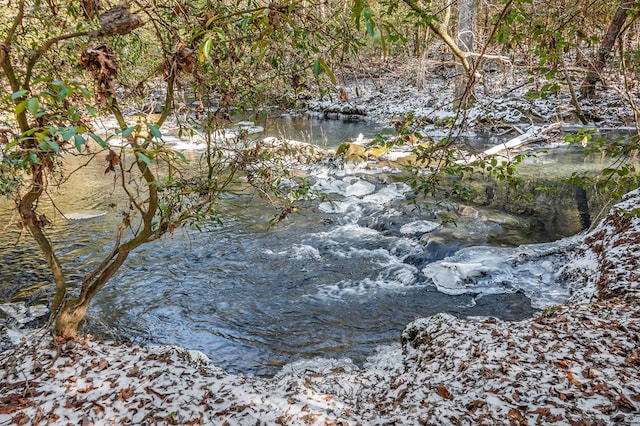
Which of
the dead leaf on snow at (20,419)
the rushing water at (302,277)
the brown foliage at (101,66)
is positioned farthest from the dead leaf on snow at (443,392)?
the brown foliage at (101,66)

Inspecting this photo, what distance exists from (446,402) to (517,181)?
199 centimetres

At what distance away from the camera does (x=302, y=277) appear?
729 cm

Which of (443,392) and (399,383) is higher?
(443,392)

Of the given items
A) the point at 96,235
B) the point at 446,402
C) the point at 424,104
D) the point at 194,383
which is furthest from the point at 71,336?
the point at 424,104

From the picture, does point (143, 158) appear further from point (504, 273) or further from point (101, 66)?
point (504, 273)

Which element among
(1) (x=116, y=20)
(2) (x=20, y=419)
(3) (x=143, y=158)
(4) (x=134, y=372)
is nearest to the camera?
(3) (x=143, y=158)

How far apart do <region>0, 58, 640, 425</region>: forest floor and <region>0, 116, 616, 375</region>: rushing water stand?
3.25ft

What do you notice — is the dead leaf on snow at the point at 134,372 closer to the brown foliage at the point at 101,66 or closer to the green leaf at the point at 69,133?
the brown foliage at the point at 101,66

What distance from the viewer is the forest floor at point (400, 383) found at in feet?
10.0

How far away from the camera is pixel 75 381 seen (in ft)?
11.4

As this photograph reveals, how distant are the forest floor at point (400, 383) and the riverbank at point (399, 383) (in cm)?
1

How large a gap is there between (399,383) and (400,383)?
0.02 m

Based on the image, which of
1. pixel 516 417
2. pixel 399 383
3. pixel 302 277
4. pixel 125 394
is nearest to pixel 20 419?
pixel 125 394

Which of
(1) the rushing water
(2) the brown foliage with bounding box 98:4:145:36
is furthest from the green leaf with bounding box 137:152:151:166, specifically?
(1) the rushing water
